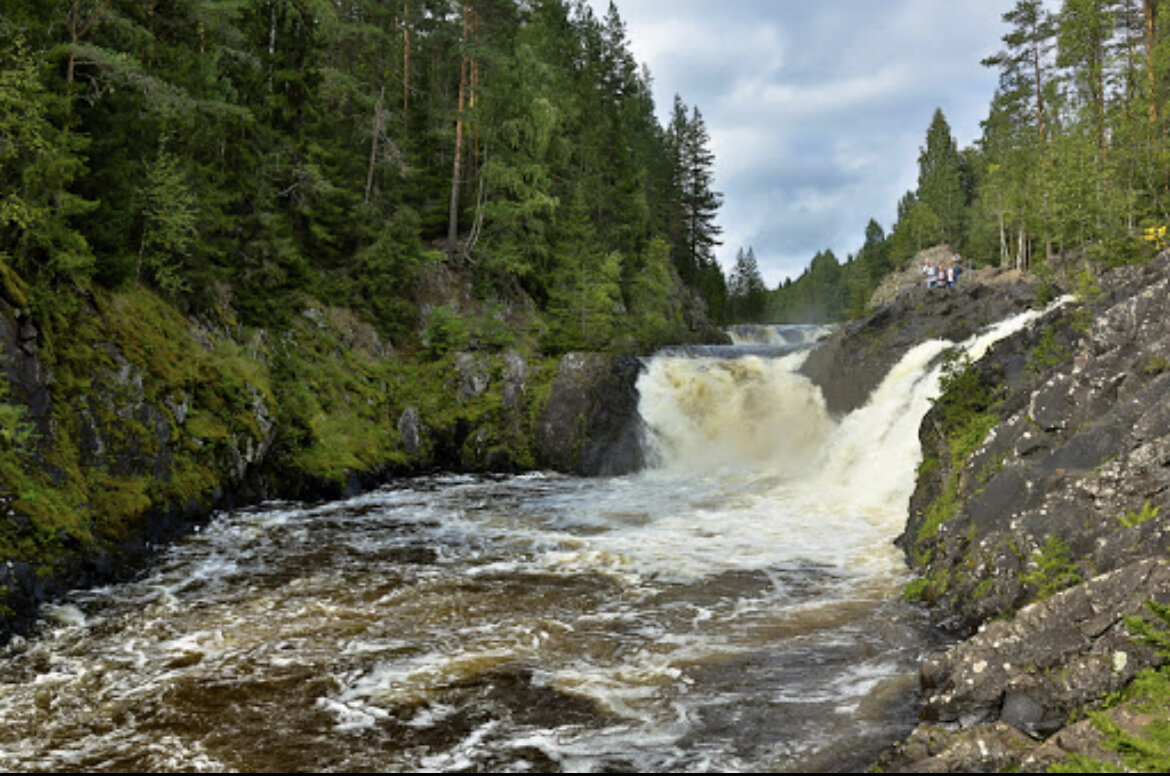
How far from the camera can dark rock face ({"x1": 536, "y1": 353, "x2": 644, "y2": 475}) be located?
21.9 m

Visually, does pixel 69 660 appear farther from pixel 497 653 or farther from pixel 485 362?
pixel 485 362

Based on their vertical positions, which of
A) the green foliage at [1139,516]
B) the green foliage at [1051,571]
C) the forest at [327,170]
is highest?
the forest at [327,170]

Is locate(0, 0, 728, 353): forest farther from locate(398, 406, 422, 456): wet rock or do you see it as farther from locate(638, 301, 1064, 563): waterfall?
locate(638, 301, 1064, 563): waterfall

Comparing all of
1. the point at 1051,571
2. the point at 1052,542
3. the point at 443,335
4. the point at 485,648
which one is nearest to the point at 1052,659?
the point at 1051,571

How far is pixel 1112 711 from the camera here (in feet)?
15.4

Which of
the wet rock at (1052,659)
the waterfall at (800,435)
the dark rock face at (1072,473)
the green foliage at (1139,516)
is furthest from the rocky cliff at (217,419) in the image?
the green foliage at (1139,516)

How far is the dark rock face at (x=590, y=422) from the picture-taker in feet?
71.9

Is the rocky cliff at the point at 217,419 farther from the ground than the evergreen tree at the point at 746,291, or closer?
closer

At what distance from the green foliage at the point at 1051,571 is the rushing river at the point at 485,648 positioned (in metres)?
1.46

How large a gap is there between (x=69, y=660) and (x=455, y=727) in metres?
4.58

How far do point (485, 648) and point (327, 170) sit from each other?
785 inches

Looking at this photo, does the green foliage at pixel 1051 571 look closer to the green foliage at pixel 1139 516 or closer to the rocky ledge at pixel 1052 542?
the rocky ledge at pixel 1052 542

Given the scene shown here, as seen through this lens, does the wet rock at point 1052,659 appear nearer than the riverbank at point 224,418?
Yes

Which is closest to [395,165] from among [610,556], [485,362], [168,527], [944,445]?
[485,362]
